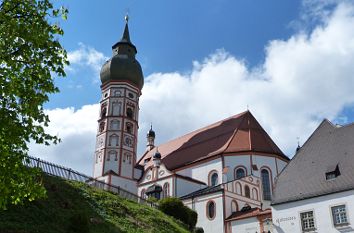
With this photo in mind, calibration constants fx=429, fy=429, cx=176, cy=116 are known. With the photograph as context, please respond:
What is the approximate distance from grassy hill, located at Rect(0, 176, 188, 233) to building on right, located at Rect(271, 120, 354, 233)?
7577 mm

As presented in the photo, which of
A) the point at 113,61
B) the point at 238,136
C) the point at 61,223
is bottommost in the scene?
the point at 61,223

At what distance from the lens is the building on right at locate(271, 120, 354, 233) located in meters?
27.0

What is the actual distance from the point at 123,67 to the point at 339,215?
34786mm

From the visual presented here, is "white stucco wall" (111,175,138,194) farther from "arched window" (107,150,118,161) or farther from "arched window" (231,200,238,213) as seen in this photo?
"arched window" (231,200,238,213)

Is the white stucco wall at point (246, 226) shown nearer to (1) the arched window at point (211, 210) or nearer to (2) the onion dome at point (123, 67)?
(1) the arched window at point (211, 210)

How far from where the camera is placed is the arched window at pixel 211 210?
41.0 m

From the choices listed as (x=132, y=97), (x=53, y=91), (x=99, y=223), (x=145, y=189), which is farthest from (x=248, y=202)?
(x=53, y=91)

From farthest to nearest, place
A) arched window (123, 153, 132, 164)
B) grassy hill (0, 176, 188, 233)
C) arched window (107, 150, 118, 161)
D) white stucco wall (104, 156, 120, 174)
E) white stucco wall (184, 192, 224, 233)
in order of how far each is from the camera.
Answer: arched window (123, 153, 132, 164) → arched window (107, 150, 118, 161) → white stucco wall (104, 156, 120, 174) → white stucco wall (184, 192, 224, 233) → grassy hill (0, 176, 188, 233)

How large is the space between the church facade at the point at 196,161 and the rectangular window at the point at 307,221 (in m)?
7.52

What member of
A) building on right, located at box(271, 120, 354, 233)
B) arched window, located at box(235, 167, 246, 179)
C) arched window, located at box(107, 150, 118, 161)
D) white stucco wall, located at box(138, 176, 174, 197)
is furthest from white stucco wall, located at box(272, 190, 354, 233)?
arched window, located at box(107, 150, 118, 161)

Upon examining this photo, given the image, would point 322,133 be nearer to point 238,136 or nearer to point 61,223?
point 238,136

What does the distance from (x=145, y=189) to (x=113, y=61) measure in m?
17.1

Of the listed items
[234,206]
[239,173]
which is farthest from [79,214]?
[239,173]

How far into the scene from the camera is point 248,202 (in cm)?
4309
